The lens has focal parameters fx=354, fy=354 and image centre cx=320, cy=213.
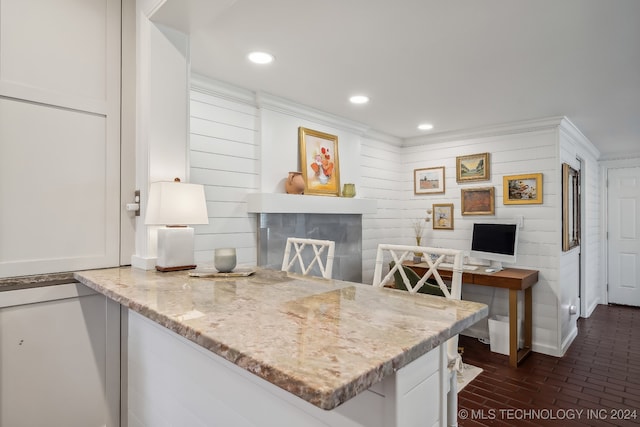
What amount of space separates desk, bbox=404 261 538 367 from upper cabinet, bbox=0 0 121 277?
315 cm

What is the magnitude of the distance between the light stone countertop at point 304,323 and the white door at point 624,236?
20.2 ft

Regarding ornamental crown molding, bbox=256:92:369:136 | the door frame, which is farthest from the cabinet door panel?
the door frame

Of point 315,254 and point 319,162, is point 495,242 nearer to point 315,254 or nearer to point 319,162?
point 319,162

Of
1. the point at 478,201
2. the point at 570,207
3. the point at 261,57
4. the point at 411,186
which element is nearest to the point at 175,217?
the point at 261,57

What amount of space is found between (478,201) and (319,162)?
198cm

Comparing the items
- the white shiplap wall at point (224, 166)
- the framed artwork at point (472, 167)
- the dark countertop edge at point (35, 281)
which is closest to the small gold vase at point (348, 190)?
the white shiplap wall at point (224, 166)

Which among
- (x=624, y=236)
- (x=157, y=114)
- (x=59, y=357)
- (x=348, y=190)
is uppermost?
(x=157, y=114)

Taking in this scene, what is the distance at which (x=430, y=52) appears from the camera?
2.22 metres

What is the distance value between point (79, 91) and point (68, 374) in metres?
1.36

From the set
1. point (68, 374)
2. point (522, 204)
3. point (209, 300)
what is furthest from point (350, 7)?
point (522, 204)

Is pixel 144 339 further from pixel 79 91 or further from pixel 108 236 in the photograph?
pixel 79 91

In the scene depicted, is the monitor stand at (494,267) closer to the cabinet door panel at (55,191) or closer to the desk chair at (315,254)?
the desk chair at (315,254)

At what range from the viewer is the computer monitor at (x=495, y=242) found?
145 inches

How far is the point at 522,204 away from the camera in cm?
381
